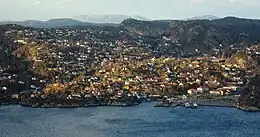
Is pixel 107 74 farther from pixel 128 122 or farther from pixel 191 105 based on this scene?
pixel 128 122

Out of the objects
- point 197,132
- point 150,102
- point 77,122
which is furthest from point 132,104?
point 197,132

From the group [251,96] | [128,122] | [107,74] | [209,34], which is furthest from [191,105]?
[209,34]

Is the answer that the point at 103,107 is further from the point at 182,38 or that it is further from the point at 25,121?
the point at 182,38

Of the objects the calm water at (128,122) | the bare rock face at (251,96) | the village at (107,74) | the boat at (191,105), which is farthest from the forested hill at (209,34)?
the calm water at (128,122)

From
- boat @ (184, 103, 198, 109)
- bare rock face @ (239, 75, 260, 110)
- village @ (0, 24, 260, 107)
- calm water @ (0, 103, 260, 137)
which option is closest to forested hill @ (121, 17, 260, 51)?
village @ (0, 24, 260, 107)

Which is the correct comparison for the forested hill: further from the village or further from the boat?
the boat

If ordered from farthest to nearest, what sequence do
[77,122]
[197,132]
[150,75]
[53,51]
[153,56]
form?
[153,56] → [53,51] → [150,75] → [77,122] → [197,132]

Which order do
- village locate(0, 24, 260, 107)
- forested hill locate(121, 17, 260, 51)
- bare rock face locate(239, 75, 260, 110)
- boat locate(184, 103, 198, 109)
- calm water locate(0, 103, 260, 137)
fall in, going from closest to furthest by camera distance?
calm water locate(0, 103, 260, 137), bare rock face locate(239, 75, 260, 110), boat locate(184, 103, 198, 109), village locate(0, 24, 260, 107), forested hill locate(121, 17, 260, 51)
